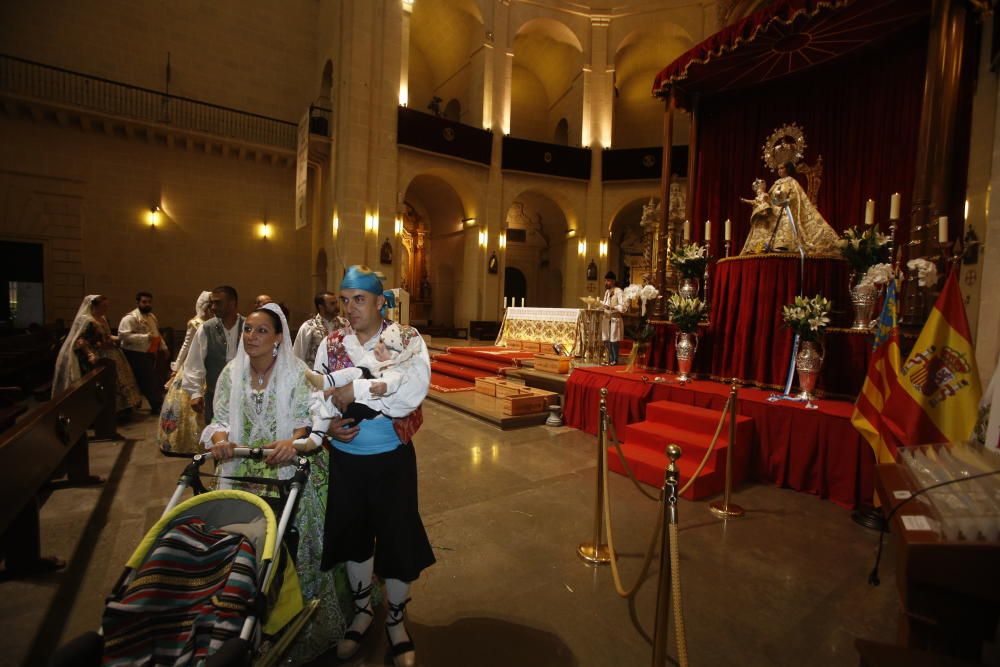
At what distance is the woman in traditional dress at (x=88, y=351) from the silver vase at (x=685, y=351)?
7.51m

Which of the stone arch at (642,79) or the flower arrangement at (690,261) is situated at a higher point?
the stone arch at (642,79)

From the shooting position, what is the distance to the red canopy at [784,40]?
16.5 feet

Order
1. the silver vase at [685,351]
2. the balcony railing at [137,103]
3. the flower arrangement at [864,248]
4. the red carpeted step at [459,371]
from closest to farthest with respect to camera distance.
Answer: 1. the flower arrangement at [864,248]
2. the silver vase at [685,351]
3. the red carpeted step at [459,371]
4. the balcony railing at [137,103]

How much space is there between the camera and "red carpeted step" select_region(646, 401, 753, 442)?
4398mm

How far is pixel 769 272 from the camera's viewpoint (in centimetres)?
525

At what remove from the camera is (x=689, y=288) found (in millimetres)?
6039

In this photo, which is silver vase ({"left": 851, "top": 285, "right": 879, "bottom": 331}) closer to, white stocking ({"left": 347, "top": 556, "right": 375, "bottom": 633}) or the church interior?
the church interior

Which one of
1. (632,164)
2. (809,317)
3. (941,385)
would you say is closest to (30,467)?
(941,385)

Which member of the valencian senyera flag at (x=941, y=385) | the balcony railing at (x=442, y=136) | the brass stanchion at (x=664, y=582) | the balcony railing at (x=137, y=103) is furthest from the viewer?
the balcony railing at (x=442, y=136)

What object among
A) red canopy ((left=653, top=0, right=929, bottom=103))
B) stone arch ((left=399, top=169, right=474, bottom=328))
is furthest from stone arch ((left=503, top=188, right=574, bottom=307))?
red canopy ((left=653, top=0, right=929, bottom=103))

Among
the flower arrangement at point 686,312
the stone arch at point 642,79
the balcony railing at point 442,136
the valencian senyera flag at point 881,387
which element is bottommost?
the valencian senyera flag at point 881,387

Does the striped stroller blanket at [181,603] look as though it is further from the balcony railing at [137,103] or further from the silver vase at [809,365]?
the balcony railing at [137,103]

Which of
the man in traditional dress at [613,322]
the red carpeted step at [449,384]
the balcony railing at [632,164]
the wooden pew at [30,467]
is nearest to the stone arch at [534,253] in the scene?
the balcony railing at [632,164]

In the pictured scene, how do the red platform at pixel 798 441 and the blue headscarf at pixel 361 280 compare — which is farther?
the red platform at pixel 798 441
